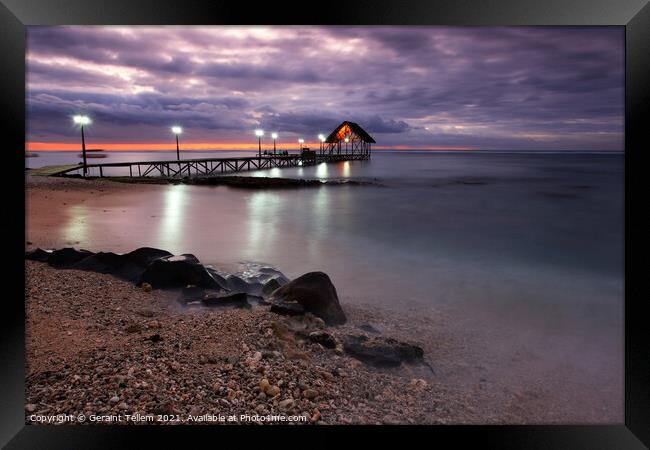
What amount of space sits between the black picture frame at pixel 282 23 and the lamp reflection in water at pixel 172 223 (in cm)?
642

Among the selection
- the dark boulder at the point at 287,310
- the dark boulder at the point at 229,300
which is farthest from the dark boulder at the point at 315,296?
the dark boulder at the point at 229,300

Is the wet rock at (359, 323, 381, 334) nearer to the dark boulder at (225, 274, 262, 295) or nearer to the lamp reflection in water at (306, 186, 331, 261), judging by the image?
the dark boulder at (225, 274, 262, 295)

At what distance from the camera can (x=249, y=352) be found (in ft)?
12.5

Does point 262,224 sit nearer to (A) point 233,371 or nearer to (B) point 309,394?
(A) point 233,371

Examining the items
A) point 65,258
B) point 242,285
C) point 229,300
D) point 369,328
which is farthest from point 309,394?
point 65,258

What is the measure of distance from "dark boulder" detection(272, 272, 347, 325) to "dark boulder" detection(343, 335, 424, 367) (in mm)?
626

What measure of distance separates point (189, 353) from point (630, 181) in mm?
3796

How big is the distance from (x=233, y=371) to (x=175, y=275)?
2695mm

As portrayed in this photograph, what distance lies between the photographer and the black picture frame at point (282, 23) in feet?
8.64

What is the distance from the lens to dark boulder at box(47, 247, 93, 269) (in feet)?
19.8

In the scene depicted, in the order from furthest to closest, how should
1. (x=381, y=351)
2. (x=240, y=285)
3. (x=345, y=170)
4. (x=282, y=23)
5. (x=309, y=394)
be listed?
(x=345, y=170) → (x=240, y=285) → (x=381, y=351) → (x=309, y=394) → (x=282, y=23)

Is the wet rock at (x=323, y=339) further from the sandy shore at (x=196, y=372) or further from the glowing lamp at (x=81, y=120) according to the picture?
the glowing lamp at (x=81, y=120)

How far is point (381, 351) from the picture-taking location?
169 inches

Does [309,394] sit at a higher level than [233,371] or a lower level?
lower
